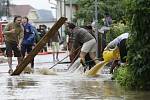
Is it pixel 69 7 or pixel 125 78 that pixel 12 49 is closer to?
pixel 125 78

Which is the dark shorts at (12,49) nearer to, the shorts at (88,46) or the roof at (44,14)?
the shorts at (88,46)

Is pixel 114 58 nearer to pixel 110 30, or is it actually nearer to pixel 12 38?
pixel 12 38

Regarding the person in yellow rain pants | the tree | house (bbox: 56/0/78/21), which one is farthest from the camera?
house (bbox: 56/0/78/21)

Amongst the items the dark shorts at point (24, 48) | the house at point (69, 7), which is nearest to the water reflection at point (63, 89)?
the dark shorts at point (24, 48)

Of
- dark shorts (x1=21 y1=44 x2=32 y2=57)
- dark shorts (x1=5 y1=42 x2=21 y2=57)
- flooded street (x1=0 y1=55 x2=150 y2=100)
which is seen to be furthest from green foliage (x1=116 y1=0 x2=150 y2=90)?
dark shorts (x1=21 y1=44 x2=32 y2=57)

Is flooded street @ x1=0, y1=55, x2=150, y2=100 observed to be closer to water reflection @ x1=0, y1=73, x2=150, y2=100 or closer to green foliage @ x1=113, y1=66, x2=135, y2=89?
water reflection @ x1=0, y1=73, x2=150, y2=100

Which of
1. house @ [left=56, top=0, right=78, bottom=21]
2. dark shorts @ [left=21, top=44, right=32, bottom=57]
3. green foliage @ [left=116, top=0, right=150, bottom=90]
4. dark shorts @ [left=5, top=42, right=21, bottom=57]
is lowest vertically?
house @ [left=56, top=0, right=78, bottom=21]

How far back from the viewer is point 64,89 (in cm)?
1252

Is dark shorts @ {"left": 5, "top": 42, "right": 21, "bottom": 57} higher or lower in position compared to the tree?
lower

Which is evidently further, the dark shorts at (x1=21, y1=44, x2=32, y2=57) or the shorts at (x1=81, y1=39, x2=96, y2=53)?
the dark shorts at (x1=21, y1=44, x2=32, y2=57)

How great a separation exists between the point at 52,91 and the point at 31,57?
16.1ft

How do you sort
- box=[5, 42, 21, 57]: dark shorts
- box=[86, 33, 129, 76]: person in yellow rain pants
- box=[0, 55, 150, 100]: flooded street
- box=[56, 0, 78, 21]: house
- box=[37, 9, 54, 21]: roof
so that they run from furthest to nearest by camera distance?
1. box=[37, 9, 54, 21]: roof
2. box=[56, 0, 78, 21]: house
3. box=[5, 42, 21, 57]: dark shorts
4. box=[86, 33, 129, 76]: person in yellow rain pants
5. box=[0, 55, 150, 100]: flooded street

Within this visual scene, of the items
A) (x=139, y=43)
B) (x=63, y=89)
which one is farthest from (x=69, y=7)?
(x=139, y=43)

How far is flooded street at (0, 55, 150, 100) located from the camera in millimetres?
11023
